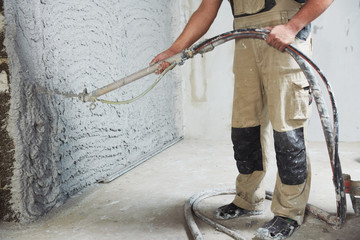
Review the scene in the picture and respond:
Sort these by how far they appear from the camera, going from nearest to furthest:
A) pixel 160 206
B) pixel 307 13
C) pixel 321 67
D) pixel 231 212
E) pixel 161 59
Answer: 1. pixel 307 13
2. pixel 161 59
3. pixel 231 212
4. pixel 160 206
5. pixel 321 67

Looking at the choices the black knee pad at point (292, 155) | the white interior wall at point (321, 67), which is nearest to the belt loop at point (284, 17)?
the black knee pad at point (292, 155)

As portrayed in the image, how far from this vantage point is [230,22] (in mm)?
3344

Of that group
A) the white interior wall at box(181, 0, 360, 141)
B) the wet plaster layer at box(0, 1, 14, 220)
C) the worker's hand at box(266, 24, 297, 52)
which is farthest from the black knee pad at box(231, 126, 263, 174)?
the white interior wall at box(181, 0, 360, 141)

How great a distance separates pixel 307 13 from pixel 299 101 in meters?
0.36

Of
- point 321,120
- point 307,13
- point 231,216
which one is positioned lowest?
point 231,216

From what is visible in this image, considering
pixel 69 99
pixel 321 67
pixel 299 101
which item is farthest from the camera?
pixel 321 67

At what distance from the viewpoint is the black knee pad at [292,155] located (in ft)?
4.96

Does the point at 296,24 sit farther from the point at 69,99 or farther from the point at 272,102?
the point at 69,99

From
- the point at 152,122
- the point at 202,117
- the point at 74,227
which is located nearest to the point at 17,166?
the point at 74,227

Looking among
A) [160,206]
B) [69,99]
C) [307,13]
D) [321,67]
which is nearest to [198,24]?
[307,13]

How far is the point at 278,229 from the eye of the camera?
1530 millimetres

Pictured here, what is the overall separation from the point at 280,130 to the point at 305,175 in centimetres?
24

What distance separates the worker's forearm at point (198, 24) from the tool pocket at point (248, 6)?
0.14 metres

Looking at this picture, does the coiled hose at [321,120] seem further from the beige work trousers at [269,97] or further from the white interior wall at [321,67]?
the white interior wall at [321,67]
